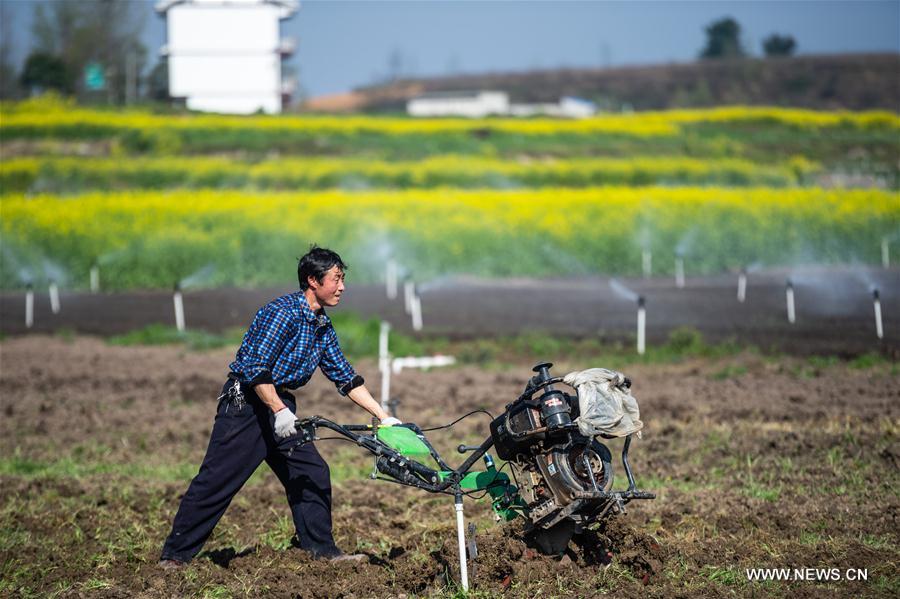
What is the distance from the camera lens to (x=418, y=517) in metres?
9.17

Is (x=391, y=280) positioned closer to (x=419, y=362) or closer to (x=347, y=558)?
(x=419, y=362)

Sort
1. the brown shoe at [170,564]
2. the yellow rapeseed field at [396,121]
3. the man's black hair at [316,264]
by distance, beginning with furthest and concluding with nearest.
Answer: the yellow rapeseed field at [396,121] < the brown shoe at [170,564] < the man's black hair at [316,264]

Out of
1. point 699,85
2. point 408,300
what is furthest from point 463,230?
point 699,85

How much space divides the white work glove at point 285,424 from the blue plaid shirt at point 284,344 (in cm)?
26

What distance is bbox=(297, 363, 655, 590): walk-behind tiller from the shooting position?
6613 mm

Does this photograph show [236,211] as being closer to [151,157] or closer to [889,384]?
[151,157]

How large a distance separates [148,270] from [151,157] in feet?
57.9

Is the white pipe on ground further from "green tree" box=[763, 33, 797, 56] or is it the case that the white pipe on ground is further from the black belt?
"green tree" box=[763, 33, 797, 56]

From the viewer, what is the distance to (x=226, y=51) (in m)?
65.9

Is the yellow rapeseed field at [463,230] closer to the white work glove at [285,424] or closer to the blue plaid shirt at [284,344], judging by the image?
the blue plaid shirt at [284,344]

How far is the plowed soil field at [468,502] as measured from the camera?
7.22m

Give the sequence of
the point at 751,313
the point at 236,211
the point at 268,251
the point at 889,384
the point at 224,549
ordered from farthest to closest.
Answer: the point at 236,211, the point at 268,251, the point at 751,313, the point at 889,384, the point at 224,549

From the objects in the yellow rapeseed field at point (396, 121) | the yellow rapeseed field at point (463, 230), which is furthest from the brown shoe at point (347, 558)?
the yellow rapeseed field at point (396, 121)


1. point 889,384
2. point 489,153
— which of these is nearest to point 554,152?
point 489,153
